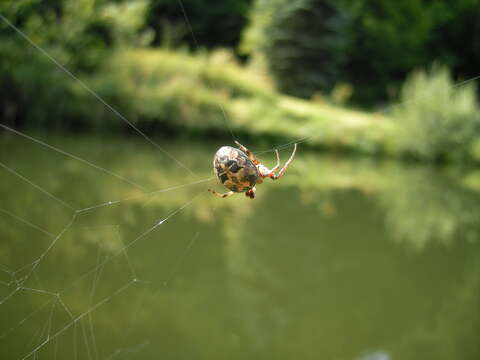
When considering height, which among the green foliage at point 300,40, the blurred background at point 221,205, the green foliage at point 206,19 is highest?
the green foliage at point 206,19

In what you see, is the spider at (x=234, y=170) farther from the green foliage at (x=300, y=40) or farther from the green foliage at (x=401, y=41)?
the green foliage at (x=401, y=41)

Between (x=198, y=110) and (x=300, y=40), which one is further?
(x=300, y=40)

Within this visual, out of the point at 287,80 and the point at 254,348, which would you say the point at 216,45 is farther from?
the point at 254,348

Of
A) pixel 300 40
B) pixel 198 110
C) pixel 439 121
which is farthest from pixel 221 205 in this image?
pixel 300 40

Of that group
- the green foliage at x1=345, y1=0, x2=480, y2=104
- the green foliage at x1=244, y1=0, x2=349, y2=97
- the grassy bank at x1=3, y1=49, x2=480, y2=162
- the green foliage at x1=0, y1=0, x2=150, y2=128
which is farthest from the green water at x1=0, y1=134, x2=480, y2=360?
the green foliage at x1=345, y1=0, x2=480, y2=104

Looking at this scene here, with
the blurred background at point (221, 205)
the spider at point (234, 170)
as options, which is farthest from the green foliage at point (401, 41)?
the spider at point (234, 170)

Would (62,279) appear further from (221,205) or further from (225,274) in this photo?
(221,205)
